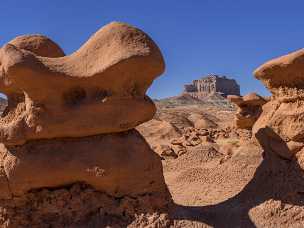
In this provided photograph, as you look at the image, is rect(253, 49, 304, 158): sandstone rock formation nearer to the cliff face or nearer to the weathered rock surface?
the weathered rock surface

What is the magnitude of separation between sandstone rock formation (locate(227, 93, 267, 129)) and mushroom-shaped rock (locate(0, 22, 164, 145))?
8.31m

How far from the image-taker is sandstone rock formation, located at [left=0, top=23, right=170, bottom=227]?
5230mm

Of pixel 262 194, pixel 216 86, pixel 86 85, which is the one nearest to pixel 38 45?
pixel 86 85

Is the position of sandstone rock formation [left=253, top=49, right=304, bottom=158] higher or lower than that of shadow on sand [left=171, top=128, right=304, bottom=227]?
higher

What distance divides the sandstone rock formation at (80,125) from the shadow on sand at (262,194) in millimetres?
702

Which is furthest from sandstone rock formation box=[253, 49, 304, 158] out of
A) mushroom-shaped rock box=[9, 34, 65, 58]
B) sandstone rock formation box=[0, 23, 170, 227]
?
mushroom-shaped rock box=[9, 34, 65, 58]

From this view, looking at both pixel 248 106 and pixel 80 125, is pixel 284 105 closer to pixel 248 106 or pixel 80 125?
pixel 80 125

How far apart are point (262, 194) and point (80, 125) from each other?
2815 mm

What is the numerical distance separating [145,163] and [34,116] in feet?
4.78

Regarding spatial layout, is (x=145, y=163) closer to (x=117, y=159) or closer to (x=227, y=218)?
(x=117, y=159)

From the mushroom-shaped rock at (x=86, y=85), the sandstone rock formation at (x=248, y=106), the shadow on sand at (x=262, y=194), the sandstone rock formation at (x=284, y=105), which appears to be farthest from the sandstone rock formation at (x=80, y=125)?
the sandstone rock formation at (x=248, y=106)

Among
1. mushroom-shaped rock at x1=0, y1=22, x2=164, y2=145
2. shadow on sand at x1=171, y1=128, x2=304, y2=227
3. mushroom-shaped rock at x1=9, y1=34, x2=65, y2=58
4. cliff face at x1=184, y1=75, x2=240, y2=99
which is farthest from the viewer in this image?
cliff face at x1=184, y1=75, x2=240, y2=99

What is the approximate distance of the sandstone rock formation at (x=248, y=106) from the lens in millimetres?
13312

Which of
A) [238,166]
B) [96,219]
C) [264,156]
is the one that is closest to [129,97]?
[96,219]
